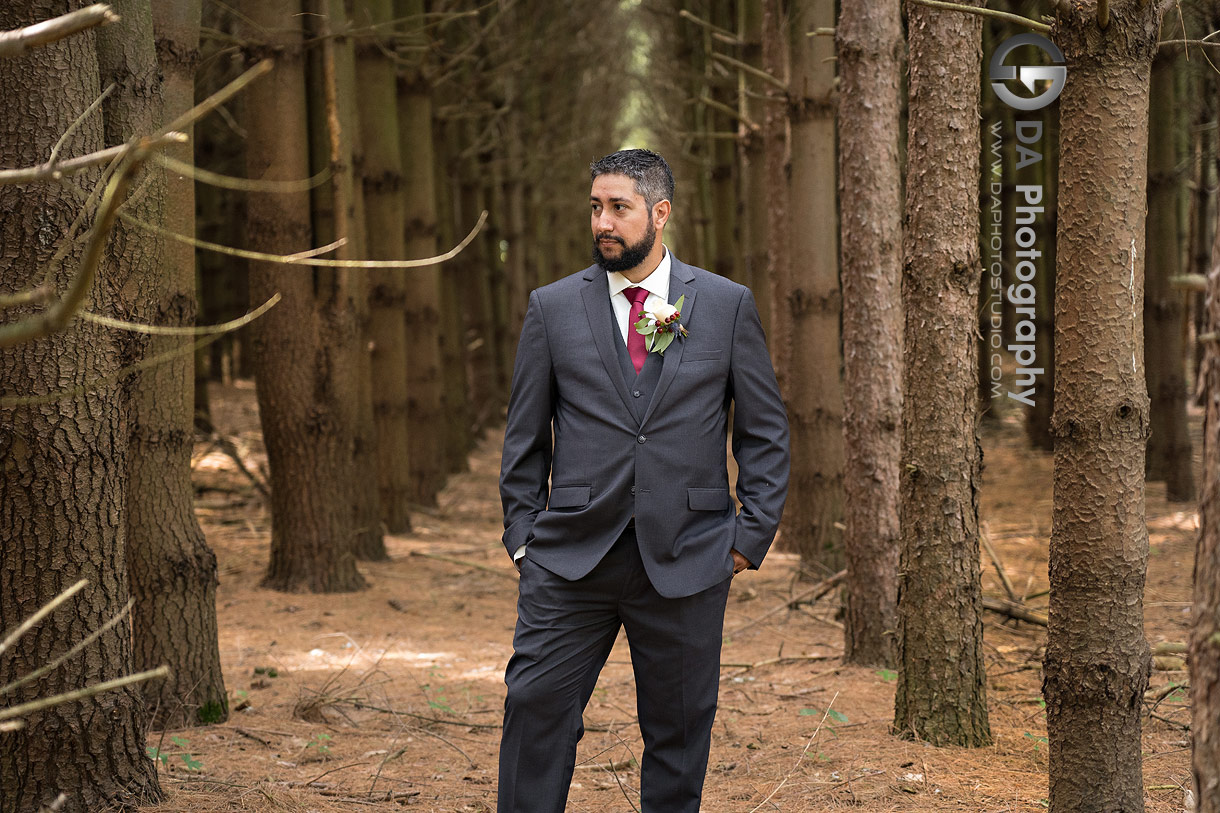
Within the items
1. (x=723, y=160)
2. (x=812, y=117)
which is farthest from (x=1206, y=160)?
(x=812, y=117)

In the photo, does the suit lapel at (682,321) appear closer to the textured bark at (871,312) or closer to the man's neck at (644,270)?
the man's neck at (644,270)

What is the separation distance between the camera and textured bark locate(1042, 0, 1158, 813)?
3.49 m

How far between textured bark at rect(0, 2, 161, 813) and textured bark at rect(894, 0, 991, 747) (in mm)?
3114

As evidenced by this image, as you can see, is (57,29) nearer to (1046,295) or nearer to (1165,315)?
(1165,315)

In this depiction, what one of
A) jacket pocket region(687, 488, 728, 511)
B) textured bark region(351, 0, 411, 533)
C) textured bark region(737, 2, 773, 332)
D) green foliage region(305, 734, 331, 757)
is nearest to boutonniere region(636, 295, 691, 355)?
jacket pocket region(687, 488, 728, 511)

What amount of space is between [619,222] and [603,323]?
319mm

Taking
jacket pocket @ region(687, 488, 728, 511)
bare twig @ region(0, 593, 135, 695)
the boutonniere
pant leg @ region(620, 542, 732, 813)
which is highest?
the boutonniere

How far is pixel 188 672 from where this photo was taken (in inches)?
213

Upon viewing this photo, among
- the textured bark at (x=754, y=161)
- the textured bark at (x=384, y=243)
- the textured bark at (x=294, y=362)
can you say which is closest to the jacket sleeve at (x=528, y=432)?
the textured bark at (x=294, y=362)

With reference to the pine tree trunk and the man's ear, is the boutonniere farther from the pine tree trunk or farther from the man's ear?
the pine tree trunk

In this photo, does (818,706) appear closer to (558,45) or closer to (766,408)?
(766,408)

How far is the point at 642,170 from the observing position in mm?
3602

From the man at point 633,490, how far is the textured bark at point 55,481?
1.41 metres

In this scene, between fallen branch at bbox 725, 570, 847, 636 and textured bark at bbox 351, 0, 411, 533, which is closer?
fallen branch at bbox 725, 570, 847, 636
